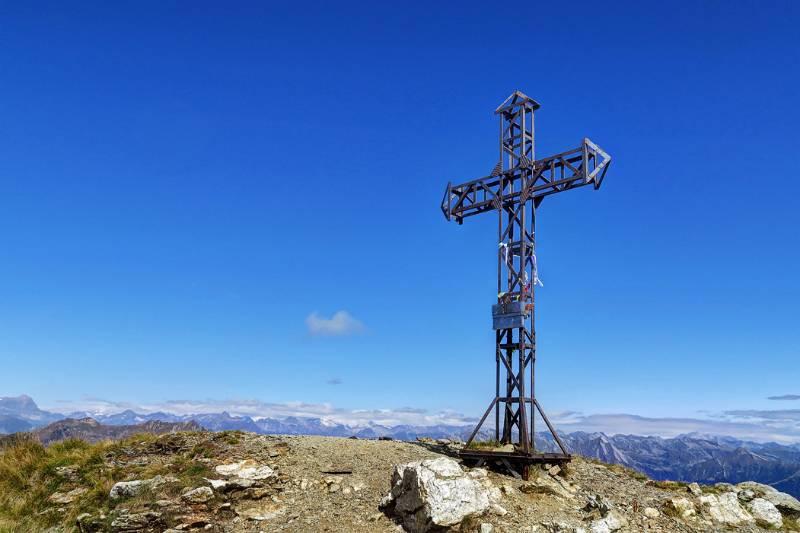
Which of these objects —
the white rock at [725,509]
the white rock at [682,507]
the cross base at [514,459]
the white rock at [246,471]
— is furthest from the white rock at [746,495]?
the white rock at [246,471]

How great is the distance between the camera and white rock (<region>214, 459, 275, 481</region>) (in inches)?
A: 754

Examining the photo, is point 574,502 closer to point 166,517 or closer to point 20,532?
point 166,517

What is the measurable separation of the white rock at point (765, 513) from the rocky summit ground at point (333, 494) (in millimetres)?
48

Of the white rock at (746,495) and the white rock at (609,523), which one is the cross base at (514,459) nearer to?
the white rock at (609,523)

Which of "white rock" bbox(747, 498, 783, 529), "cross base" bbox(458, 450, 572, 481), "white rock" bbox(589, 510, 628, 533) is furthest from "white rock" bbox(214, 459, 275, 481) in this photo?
"white rock" bbox(747, 498, 783, 529)

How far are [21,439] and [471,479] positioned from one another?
2208 centimetres

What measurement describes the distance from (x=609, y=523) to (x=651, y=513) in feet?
8.22

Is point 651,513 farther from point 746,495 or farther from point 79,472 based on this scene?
point 79,472

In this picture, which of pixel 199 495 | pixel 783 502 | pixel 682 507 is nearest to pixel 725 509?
pixel 682 507

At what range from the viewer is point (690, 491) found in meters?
20.6

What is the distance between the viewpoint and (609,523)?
52.8 ft

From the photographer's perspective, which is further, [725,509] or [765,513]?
[765,513]

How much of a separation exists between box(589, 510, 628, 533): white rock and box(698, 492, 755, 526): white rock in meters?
4.24

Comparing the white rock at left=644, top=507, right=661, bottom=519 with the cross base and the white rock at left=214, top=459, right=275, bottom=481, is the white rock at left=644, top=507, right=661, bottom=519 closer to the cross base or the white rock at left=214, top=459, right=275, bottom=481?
the cross base
